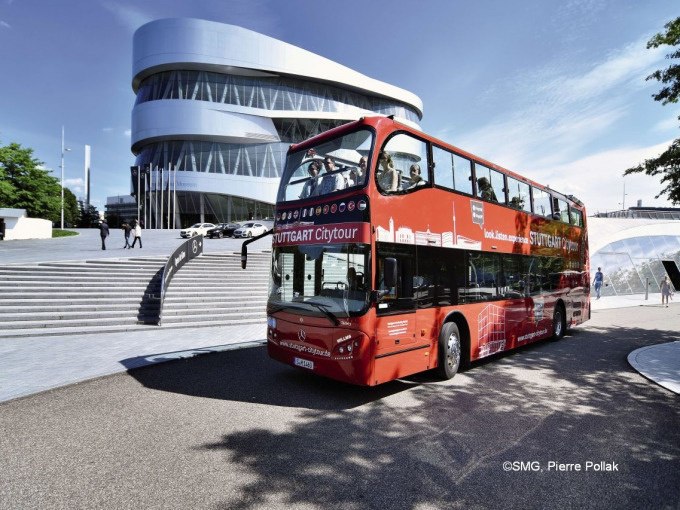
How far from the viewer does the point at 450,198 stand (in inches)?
279

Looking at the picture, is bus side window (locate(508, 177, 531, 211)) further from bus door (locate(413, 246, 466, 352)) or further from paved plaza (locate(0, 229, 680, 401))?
paved plaza (locate(0, 229, 680, 401))

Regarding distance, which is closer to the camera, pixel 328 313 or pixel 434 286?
pixel 328 313

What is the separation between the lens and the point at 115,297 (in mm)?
12711

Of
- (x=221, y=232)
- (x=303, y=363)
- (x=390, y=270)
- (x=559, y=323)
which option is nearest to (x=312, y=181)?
(x=390, y=270)

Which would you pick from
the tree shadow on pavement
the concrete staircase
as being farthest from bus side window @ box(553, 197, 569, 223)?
the concrete staircase

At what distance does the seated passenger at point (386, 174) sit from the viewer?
5.72 m

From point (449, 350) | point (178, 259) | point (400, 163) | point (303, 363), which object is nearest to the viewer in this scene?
point (303, 363)

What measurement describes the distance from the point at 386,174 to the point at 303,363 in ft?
10.5

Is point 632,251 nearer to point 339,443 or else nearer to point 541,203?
point 541,203

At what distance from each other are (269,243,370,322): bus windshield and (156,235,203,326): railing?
7106 millimetres

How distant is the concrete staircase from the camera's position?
10984 millimetres

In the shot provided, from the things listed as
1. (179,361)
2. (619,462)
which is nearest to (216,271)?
(179,361)

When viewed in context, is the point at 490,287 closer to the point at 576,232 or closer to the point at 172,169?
the point at 576,232

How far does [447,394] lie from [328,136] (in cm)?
459
